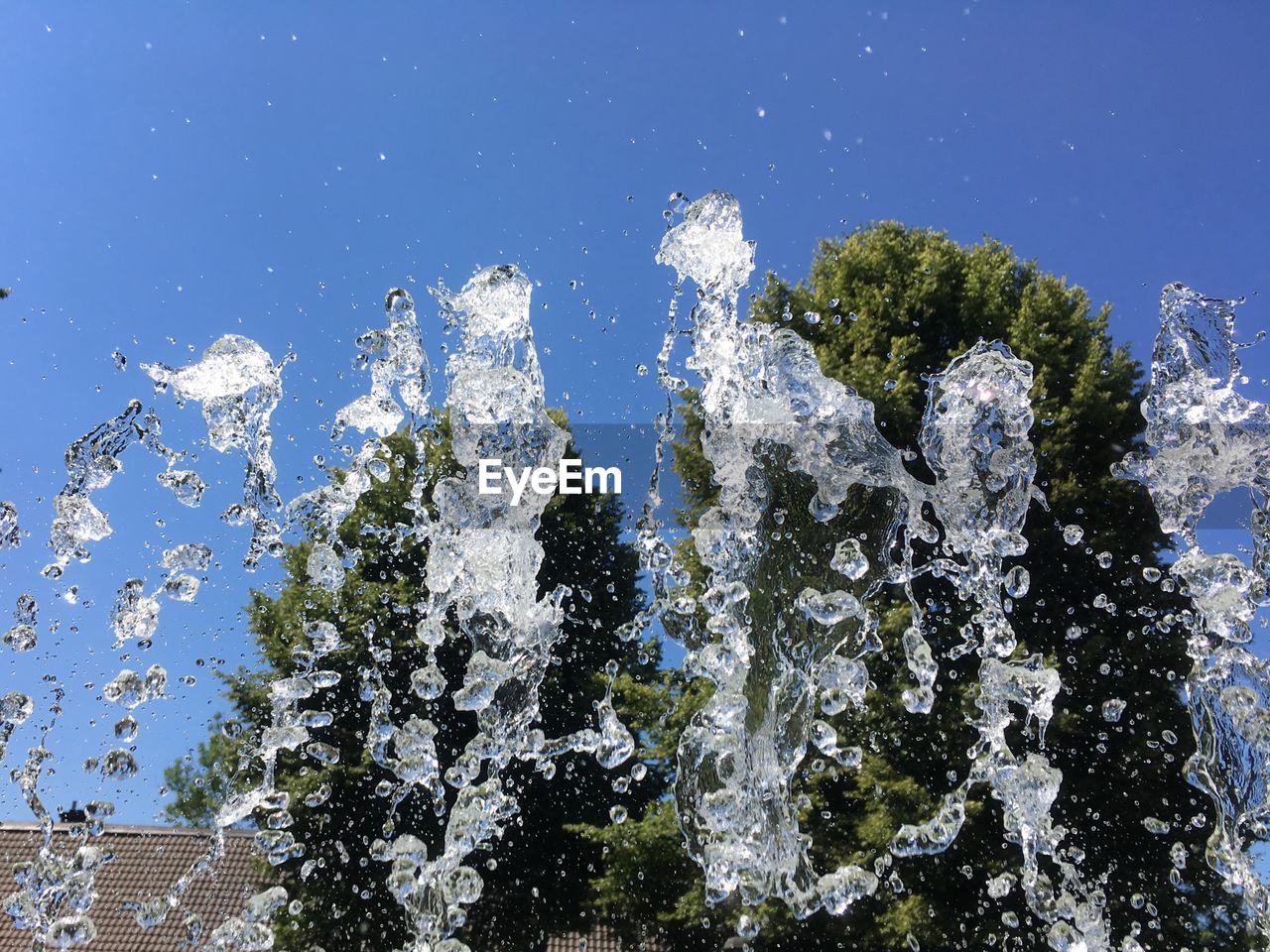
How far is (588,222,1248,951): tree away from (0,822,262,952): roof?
8.55m

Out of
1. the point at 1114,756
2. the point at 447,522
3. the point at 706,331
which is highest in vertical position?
the point at 706,331

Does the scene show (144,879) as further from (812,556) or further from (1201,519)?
(1201,519)

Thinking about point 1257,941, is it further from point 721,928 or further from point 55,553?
point 55,553

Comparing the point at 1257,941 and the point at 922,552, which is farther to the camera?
the point at 922,552

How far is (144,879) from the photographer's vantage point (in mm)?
15773

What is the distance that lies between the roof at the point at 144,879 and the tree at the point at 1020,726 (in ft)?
28.1

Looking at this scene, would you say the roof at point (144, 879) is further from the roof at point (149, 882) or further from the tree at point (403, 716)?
the tree at point (403, 716)

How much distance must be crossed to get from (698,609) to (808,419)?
3.14 meters

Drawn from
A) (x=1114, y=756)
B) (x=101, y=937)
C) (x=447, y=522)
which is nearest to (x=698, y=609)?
(x=447, y=522)

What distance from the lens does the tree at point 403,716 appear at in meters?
11.1

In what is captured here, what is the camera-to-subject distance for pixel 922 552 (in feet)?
31.2

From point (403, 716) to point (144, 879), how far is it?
322 inches

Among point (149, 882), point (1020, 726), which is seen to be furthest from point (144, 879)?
point (1020, 726)

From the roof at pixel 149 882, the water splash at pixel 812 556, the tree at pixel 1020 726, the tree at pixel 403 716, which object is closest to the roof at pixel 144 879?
the roof at pixel 149 882
